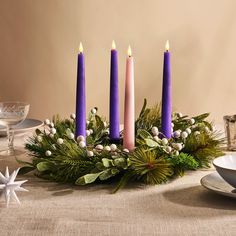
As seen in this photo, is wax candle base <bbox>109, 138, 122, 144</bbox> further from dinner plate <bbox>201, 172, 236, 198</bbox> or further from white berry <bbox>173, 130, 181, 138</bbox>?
dinner plate <bbox>201, 172, 236, 198</bbox>

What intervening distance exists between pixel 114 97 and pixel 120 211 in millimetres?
342

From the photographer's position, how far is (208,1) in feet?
10.2

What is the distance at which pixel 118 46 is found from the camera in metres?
3.13

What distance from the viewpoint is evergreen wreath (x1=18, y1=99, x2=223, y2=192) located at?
45.7 inches

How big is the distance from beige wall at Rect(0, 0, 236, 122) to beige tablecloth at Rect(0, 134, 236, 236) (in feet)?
6.50

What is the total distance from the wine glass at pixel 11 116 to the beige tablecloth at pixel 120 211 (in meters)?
0.27

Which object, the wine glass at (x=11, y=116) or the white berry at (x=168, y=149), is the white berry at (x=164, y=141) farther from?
the wine glass at (x=11, y=116)

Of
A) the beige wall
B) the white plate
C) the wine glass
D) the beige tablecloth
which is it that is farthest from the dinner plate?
the beige wall

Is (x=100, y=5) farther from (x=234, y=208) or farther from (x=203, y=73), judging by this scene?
(x=234, y=208)

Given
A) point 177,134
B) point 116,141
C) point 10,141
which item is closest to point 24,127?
point 10,141

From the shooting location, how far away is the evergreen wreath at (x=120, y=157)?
1.16 m

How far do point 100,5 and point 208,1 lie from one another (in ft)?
1.88

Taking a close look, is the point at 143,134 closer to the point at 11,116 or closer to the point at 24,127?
the point at 11,116

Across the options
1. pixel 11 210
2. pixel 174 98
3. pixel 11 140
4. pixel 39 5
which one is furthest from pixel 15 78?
pixel 11 210
